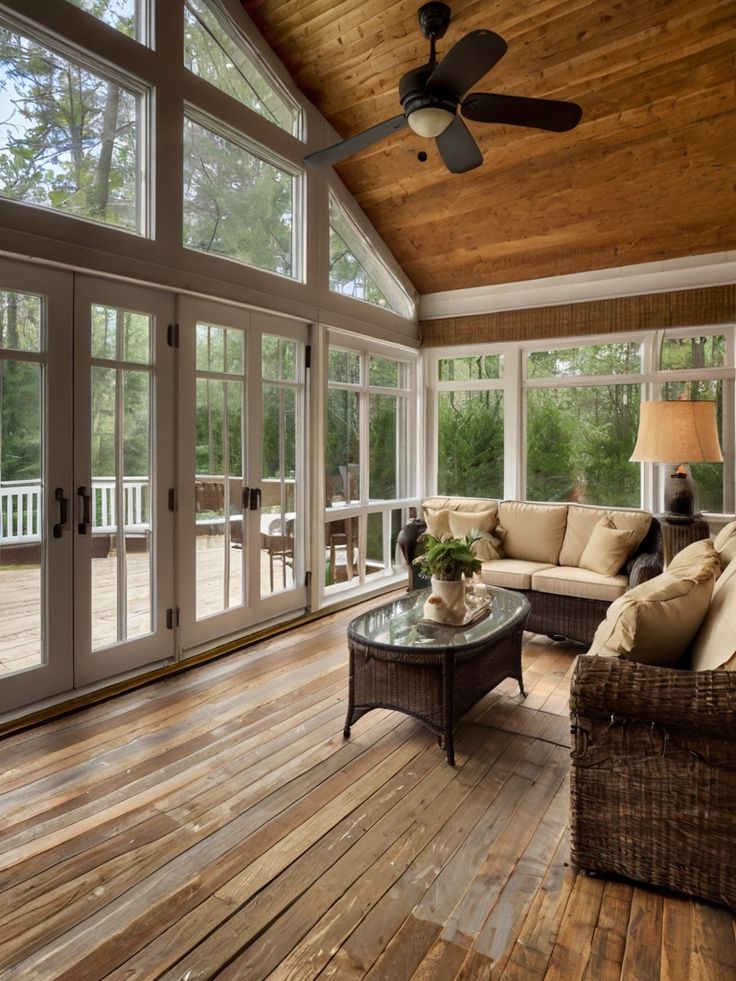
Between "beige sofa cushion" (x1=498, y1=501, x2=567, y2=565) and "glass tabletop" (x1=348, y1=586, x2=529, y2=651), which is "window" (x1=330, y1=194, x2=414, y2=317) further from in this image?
"glass tabletop" (x1=348, y1=586, x2=529, y2=651)

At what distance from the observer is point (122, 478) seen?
11.8ft

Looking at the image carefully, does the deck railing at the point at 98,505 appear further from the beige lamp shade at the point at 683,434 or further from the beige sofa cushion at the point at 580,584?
the beige lamp shade at the point at 683,434

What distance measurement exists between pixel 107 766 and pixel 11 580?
1.06m

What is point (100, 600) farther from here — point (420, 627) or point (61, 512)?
point (420, 627)

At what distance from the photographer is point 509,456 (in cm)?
598

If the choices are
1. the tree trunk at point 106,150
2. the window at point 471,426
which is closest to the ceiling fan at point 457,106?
the tree trunk at point 106,150

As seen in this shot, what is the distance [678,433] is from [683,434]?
31 millimetres

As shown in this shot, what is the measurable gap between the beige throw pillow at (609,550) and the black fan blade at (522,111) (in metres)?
2.64

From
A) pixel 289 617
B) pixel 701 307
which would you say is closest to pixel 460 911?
pixel 289 617

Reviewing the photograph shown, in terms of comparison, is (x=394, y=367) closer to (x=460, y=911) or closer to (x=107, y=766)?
(x=107, y=766)

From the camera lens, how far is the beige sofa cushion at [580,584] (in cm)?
411

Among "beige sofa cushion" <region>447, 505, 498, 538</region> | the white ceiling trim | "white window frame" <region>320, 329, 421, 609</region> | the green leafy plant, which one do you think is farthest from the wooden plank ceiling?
the green leafy plant

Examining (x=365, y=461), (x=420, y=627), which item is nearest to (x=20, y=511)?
(x=420, y=627)

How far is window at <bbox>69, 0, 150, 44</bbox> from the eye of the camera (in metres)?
3.32
